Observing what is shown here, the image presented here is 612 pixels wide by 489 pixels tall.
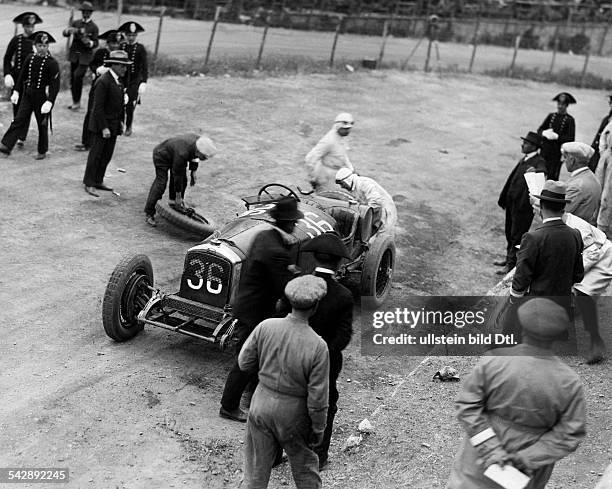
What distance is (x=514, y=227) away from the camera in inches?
463

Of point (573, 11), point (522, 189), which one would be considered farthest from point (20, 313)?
point (573, 11)

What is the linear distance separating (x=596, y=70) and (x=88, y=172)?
26345mm

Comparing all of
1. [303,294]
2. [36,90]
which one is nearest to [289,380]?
[303,294]

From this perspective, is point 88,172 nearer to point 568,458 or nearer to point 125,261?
point 125,261

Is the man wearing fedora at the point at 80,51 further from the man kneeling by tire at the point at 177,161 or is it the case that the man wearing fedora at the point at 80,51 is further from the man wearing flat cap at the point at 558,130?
the man wearing flat cap at the point at 558,130

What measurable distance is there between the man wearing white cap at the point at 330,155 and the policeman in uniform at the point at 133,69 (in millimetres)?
4830

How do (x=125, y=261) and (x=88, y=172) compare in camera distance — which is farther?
(x=88, y=172)

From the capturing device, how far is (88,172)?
492 inches

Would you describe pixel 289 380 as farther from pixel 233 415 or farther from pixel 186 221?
pixel 186 221

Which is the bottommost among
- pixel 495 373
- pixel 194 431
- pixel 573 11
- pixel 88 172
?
pixel 194 431

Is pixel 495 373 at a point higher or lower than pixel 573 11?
lower

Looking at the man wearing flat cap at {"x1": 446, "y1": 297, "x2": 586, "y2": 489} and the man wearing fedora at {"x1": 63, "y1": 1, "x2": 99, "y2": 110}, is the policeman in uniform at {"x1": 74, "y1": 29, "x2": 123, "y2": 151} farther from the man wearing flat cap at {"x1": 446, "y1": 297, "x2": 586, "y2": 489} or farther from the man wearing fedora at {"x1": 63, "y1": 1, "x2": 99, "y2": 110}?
the man wearing flat cap at {"x1": 446, "y1": 297, "x2": 586, "y2": 489}

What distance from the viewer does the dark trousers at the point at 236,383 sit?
7.36m

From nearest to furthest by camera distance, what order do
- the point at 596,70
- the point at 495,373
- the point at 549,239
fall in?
the point at 495,373, the point at 549,239, the point at 596,70
